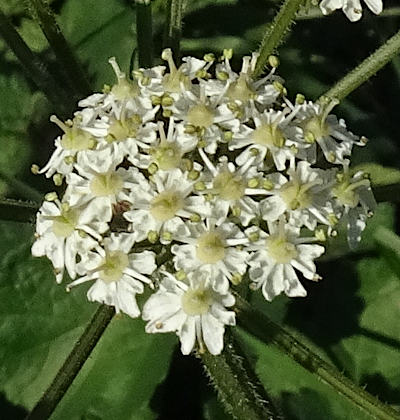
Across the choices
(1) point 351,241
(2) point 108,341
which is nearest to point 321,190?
(1) point 351,241

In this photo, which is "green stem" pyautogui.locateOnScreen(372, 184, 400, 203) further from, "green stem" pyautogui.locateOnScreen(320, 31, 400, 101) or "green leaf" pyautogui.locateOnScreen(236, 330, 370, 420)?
"green leaf" pyautogui.locateOnScreen(236, 330, 370, 420)

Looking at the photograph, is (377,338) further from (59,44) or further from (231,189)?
(59,44)

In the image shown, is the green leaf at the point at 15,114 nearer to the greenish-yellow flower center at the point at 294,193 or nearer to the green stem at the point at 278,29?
the green stem at the point at 278,29

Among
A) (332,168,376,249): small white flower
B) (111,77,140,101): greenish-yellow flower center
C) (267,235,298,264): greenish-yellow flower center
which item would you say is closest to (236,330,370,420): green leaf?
(332,168,376,249): small white flower

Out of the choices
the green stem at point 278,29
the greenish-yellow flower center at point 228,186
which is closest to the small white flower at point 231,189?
the greenish-yellow flower center at point 228,186

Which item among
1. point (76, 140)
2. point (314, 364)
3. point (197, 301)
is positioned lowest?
point (314, 364)

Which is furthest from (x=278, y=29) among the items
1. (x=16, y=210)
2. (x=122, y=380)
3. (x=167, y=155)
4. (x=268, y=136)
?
(x=122, y=380)

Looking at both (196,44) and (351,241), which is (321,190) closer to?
(351,241)
